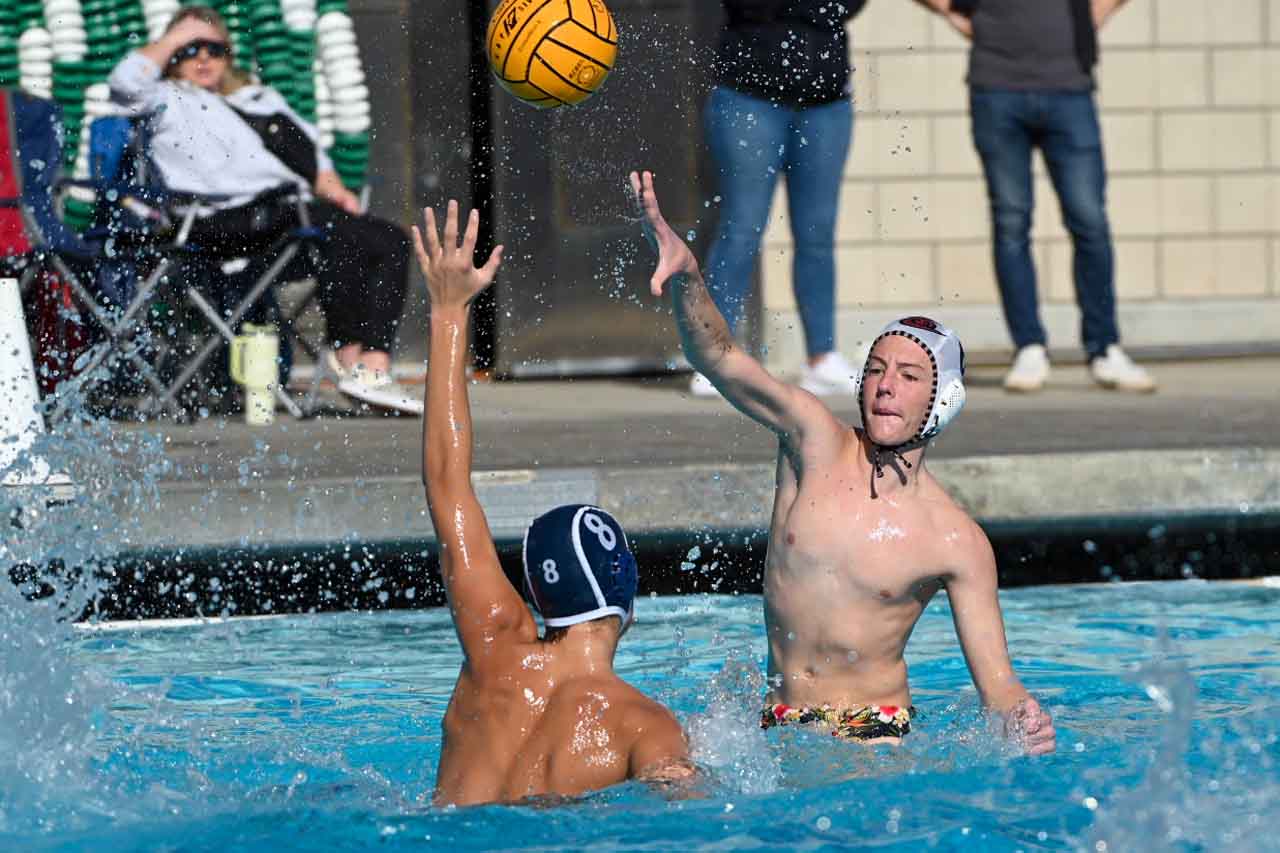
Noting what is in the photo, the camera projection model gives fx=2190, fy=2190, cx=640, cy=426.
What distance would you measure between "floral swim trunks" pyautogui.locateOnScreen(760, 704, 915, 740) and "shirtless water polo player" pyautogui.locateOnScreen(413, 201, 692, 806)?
0.78m

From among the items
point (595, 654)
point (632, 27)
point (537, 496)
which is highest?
point (632, 27)

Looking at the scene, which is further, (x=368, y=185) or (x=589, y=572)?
(x=368, y=185)

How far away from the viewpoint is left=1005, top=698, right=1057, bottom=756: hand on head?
4.64m

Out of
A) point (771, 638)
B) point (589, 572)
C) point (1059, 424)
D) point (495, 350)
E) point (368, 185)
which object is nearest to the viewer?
point (589, 572)

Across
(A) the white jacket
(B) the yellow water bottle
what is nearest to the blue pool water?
(B) the yellow water bottle

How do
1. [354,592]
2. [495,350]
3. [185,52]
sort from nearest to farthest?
[354,592] < [185,52] < [495,350]

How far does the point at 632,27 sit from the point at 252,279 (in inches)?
121

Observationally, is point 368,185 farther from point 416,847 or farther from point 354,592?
point 416,847

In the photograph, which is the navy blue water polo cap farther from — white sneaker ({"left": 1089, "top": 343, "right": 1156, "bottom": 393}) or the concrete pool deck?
white sneaker ({"left": 1089, "top": 343, "right": 1156, "bottom": 393})

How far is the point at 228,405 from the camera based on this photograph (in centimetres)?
978

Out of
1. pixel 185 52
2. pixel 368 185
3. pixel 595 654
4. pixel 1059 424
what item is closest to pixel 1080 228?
pixel 1059 424

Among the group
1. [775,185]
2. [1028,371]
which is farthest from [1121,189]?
[775,185]

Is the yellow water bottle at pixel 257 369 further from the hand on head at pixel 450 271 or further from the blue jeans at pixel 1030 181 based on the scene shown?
the hand on head at pixel 450 271

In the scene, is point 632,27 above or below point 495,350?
above
